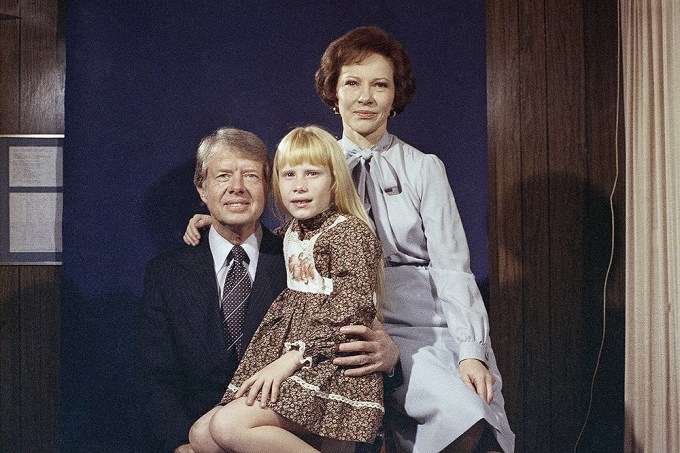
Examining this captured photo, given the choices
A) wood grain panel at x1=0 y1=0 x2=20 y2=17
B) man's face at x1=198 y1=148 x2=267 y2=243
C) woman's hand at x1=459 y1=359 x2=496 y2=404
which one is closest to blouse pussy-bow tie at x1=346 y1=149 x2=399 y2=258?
man's face at x1=198 y1=148 x2=267 y2=243

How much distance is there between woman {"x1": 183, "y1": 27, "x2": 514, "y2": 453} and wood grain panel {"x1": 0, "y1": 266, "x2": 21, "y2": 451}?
0.87 meters

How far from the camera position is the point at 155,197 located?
2684mm

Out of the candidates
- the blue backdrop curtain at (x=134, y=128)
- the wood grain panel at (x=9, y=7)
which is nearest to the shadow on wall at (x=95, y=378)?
the blue backdrop curtain at (x=134, y=128)

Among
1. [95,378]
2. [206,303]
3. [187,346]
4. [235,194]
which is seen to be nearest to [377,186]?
[235,194]

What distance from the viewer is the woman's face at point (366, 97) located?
253cm

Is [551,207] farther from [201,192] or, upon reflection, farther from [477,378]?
[201,192]

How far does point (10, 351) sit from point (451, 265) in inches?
71.9

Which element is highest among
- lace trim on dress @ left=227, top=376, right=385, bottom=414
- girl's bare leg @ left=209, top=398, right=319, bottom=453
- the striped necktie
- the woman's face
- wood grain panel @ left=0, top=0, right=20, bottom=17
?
wood grain panel @ left=0, top=0, right=20, bottom=17

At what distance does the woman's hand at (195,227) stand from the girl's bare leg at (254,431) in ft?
2.28

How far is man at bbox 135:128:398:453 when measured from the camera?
2432 mm

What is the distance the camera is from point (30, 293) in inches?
114

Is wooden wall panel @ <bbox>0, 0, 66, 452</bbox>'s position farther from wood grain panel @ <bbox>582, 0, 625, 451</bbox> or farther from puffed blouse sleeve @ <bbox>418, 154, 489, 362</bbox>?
wood grain panel @ <bbox>582, 0, 625, 451</bbox>

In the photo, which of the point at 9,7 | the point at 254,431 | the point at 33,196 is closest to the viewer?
the point at 254,431

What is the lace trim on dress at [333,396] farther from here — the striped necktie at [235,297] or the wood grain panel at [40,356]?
the wood grain panel at [40,356]
